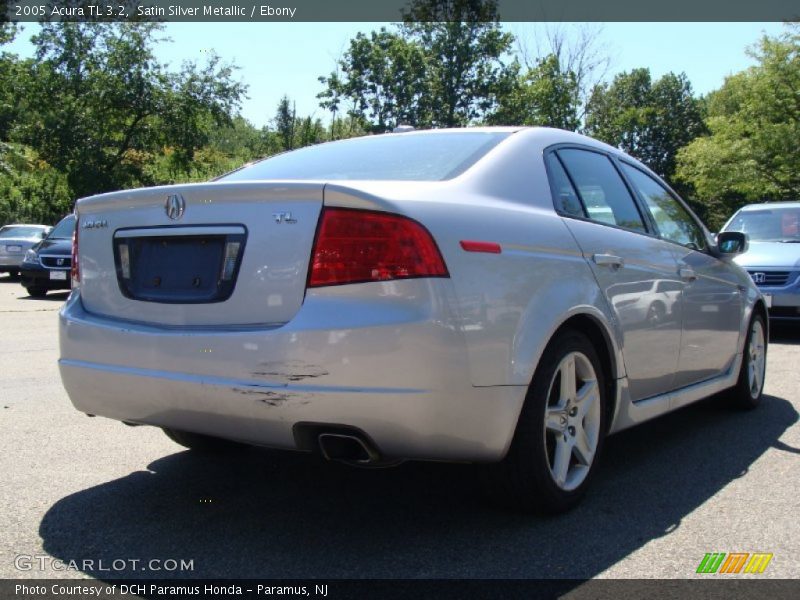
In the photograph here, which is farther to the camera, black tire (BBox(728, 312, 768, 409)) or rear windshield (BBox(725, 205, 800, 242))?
rear windshield (BBox(725, 205, 800, 242))

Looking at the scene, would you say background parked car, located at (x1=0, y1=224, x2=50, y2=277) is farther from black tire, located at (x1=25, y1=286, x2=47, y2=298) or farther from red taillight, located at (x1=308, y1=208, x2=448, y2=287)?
red taillight, located at (x1=308, y1=208, x2=448, y2=287)

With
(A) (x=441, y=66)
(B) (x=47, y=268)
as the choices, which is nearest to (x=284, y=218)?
(B) (x=47, y=268)

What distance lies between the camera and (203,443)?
4133 millimetres

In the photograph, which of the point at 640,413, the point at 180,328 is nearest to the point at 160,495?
the point at 180,328

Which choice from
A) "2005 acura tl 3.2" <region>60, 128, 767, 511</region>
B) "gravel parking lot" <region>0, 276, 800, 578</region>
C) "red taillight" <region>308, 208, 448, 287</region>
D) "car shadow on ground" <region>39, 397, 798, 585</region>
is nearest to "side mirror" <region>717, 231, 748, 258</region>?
"gravel parking lot" <region>0, 276, 800, 578</region>

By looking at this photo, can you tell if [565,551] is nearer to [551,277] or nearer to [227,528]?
[551,277]

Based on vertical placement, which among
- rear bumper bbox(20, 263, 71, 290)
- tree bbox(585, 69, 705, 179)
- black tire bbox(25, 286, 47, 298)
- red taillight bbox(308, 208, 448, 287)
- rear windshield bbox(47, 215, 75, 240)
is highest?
tree bbox(585, 69, 705, 179)

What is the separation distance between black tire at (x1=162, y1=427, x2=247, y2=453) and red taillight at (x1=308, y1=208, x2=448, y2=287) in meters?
1.48

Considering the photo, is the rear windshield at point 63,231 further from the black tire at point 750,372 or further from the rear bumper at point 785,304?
the black tire at point 750,372

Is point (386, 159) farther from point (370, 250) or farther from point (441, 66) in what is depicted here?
point (441, 66)

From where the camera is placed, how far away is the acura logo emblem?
313 centimetres

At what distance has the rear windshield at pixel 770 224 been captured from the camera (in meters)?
10.7

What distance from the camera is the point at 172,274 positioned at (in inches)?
123

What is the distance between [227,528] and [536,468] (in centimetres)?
119
